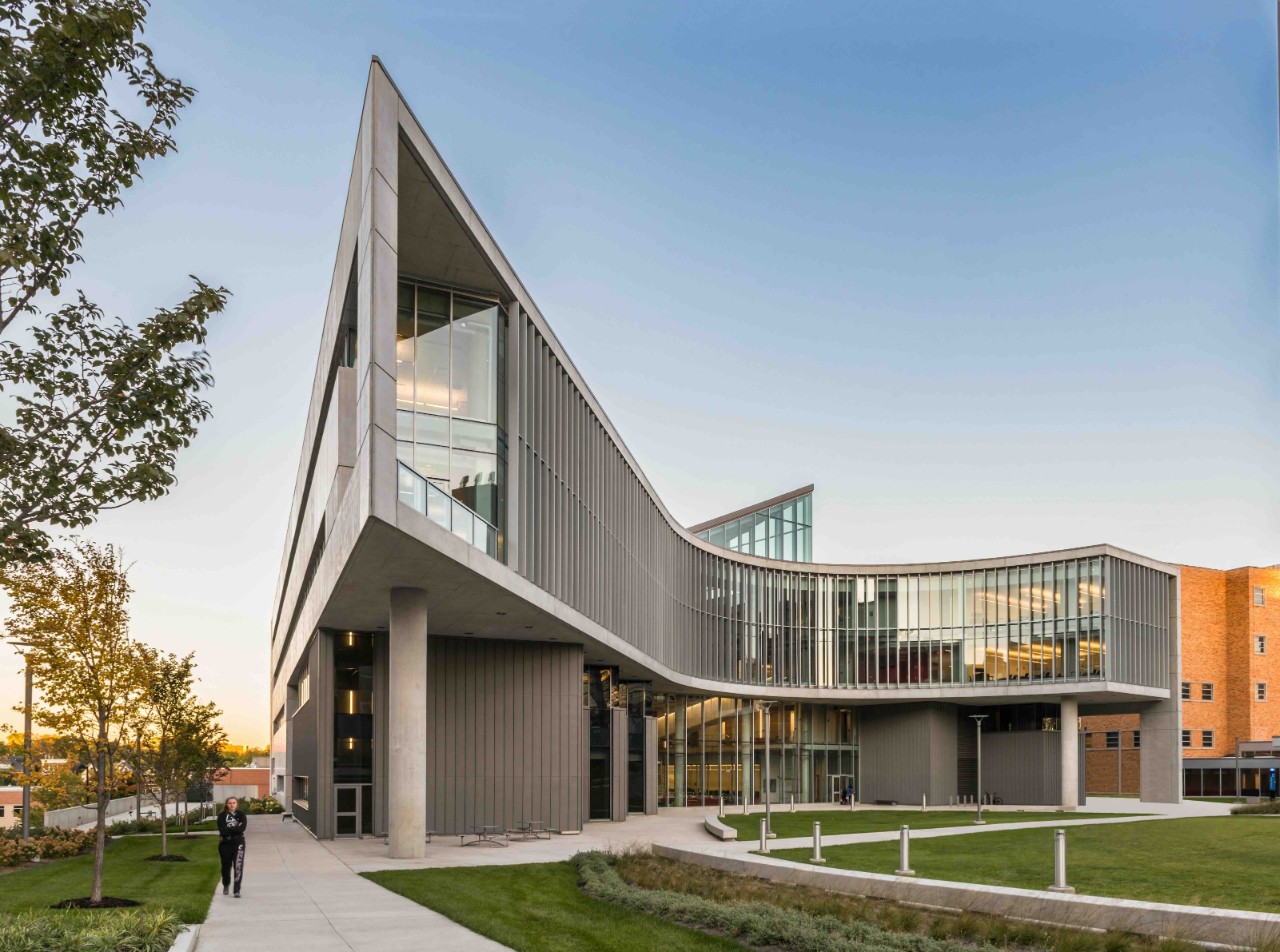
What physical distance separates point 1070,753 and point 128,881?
153ft

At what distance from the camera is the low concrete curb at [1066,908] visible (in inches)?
488

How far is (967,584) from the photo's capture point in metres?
58.8

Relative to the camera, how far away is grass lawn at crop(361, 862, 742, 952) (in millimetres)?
13164

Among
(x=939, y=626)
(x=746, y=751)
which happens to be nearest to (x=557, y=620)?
(x=746, y=751)

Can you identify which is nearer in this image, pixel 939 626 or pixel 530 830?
pixel 530 830

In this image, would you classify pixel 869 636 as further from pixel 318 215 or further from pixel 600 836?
pixel 318 215

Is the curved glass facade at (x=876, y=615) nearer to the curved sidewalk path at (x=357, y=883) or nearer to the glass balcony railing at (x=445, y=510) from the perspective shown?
the curved sidewalk path at (x=357, y=883)

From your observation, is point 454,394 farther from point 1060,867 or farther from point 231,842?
point 1060,867

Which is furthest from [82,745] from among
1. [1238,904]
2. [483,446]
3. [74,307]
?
[1238,904]

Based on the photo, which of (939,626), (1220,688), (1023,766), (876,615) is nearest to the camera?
(939,626)

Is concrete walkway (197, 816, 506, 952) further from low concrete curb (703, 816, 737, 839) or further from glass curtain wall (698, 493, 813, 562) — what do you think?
glass curtain wall (698, 493, 813, 562)

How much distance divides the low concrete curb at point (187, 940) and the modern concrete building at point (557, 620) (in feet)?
25.5

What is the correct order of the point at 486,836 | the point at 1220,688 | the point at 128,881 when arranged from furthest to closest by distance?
the point at 1220,688 → the point at 486,836 → the point at 128,881

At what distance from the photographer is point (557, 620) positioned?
30.3 metres
